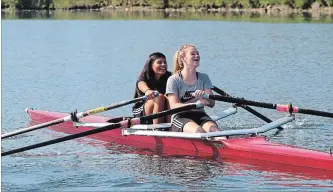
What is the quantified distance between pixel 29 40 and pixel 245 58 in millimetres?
16954

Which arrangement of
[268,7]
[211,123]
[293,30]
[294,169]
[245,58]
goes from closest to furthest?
[294,169] → [211,123] → [245,58] → [293,30] → [268,7]

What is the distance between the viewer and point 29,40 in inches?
1767

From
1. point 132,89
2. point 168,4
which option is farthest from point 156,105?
point 168,4

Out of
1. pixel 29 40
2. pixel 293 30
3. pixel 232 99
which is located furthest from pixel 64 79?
pixel 293 30

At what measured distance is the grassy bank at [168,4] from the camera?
295ft

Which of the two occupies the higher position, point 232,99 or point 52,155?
point 232,99

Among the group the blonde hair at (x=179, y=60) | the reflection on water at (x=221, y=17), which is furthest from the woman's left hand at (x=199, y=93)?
the reflection on water at (x=221, y=17)

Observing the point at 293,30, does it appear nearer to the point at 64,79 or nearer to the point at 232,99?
the point at 64,79

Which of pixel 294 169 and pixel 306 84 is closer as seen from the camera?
pixel 294 169

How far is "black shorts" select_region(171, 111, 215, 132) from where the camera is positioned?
501 inches

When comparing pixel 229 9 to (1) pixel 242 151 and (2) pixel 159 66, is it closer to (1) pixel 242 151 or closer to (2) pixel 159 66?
(2) pixel 159 66

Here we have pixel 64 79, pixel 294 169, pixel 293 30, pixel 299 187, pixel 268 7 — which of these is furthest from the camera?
pixel 268 7

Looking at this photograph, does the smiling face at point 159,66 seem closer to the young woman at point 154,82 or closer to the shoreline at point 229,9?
the young woman at point 154,82

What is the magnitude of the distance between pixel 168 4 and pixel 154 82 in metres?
93.6
